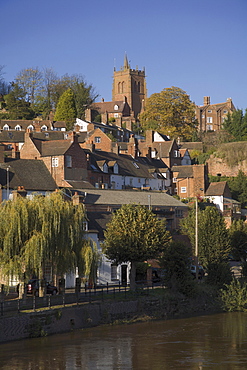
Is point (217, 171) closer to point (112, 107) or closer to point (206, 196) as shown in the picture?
point (206, 196)

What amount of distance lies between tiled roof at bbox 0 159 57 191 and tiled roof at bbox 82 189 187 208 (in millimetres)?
6130

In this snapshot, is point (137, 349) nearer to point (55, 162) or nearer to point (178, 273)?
point (178, 273)

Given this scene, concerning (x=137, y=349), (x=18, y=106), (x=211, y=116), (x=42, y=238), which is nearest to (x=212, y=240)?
(x=42, y=238)

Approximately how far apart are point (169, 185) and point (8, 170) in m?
33.5

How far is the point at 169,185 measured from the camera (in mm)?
91125

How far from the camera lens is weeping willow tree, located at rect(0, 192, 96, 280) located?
35.0 metres

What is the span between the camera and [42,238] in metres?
35.7

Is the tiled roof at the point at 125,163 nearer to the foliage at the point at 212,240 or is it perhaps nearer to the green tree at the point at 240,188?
the green tree at the point at 240,188

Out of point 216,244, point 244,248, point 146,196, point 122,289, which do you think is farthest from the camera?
point 146,196

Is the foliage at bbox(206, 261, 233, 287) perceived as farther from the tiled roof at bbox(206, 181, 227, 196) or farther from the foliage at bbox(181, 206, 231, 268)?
the tiled roof at bbox(206, 181, 227, 196)

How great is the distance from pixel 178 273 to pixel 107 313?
8.45m

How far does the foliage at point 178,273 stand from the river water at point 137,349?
18.4 ft

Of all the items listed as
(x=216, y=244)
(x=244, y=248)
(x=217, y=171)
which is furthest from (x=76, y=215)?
(x=217, y=171)

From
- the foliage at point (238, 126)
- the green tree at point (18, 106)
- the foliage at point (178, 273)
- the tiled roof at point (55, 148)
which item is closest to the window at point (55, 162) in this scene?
the tiled roof at point (55, 148)
